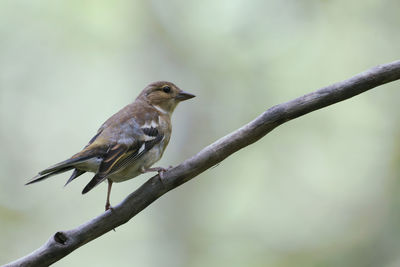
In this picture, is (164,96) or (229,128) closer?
(164,96)

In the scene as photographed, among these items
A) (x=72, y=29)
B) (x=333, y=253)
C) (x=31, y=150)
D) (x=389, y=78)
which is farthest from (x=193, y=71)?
(x=389, y=78)

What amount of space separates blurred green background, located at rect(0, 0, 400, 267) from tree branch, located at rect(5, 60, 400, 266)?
4.82m

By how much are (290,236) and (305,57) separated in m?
3.72

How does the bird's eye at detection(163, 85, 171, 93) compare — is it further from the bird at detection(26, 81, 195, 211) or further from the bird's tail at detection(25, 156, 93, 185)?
the bird's tail at detection(25, 156, 93, 185)

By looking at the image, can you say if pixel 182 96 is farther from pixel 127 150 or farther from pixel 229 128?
pixel 229 128

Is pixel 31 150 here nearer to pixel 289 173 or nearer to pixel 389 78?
pixel 289 173

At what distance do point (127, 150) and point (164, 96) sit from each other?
1.51 meters

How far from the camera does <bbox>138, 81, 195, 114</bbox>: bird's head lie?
19.8 ft

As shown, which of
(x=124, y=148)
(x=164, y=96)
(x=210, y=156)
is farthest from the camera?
(x=164, y=96)

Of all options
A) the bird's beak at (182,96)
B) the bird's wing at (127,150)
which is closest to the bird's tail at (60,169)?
the bird's wing at (127,150)

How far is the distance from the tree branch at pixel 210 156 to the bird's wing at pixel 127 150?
674mm

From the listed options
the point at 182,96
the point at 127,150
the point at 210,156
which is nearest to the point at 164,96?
the point at 182,96

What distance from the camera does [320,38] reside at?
10.1 meters

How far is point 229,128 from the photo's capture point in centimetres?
1005
